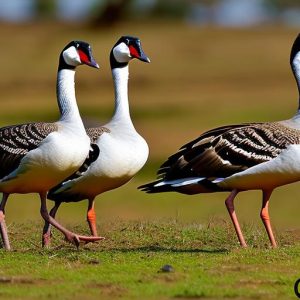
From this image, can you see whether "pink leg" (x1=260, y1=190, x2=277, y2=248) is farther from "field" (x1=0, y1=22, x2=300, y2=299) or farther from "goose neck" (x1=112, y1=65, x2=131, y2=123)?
"goose neck" (x1=112, y1=65, x2=131, y2=123)

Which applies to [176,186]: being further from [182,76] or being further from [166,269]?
[182,76]

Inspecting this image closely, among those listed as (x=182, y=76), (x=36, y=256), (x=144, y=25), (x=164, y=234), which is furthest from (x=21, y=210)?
(x=144, y=25)

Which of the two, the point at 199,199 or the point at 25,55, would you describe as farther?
the point at 25,55

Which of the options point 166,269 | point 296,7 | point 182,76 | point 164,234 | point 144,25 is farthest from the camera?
point 296,7

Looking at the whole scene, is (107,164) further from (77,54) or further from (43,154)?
(77,54)

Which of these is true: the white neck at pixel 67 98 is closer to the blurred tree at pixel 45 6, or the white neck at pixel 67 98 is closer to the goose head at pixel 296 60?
the goose head at pixel 296 60

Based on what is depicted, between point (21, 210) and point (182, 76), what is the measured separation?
2470 cm

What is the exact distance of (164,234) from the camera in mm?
11727

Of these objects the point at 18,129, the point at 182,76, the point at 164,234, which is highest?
the point at 18,129

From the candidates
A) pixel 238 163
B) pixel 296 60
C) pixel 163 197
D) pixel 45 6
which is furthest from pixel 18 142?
pixel 45 6

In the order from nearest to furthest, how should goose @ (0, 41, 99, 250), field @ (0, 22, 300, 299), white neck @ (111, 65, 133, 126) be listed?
1. field @ (0, 22, 300, 299)
2. goose @ (0, 41, 99, 250)
3. white neck @ (111, 65, 133, 126)

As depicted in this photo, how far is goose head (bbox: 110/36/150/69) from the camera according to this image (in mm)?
12148

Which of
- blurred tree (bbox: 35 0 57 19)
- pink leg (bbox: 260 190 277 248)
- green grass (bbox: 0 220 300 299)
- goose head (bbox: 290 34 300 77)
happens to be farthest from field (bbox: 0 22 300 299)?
blurred tree (bbox: 35 0 57 19)


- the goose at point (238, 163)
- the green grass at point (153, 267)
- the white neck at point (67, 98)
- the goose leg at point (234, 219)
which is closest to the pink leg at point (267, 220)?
the goose at point (238, 163)
